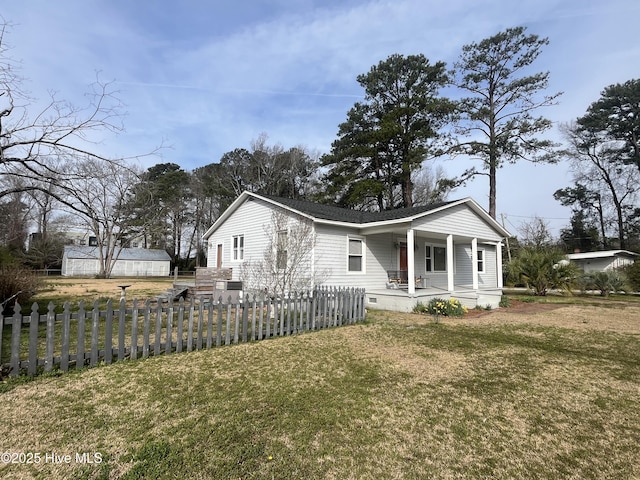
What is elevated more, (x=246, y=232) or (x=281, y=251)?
(x=246, y=232)

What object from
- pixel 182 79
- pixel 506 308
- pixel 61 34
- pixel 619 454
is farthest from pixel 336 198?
pixel 619 454

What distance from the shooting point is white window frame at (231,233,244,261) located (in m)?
15.7

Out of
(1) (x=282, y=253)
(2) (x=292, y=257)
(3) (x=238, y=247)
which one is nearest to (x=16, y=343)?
(1) (x=282, y=253)

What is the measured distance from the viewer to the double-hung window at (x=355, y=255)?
43.5ft

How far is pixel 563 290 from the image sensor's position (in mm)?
18156

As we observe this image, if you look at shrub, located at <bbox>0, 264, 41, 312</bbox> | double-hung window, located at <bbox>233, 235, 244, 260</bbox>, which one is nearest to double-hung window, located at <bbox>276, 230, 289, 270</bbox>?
double-hung window, located at <bbox>233, 235, 244, 260</bbox>

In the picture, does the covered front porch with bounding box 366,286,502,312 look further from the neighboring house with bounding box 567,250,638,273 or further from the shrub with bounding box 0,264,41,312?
the neighboring house with bounding box 567,250,638,273

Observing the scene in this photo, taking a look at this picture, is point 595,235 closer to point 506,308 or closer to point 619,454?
Answer: point 506,308

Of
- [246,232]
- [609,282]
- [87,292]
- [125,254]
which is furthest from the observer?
[125,254]

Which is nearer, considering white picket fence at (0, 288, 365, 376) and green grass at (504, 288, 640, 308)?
white picket fence at (0, 288, 365, 376)

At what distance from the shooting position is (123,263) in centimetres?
3969

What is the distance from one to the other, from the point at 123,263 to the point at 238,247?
102ft

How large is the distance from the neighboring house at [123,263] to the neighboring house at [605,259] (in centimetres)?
4371

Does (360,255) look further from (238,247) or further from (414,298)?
(238,247)
